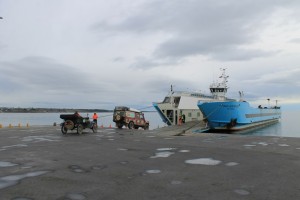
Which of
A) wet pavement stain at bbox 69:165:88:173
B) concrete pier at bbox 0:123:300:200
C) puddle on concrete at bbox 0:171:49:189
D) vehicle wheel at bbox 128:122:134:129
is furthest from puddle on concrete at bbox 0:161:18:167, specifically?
vehicle wheel at bbox 128:122:134:129

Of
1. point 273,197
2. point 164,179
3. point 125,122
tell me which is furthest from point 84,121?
point 273,197

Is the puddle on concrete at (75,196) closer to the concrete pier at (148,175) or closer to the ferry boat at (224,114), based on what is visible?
the concrete pier at (148,175)

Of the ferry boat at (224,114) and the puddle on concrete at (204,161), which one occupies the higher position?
the ferry boat at (224,114)

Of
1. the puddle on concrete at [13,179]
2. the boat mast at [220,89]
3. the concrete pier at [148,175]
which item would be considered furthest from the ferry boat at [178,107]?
the puddle on concrete at [13,179]

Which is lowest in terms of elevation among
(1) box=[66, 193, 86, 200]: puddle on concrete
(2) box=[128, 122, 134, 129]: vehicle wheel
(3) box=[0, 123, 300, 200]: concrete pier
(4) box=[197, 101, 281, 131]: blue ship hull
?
(1) box=[66, 193, 86, 200]: puddle on concrete

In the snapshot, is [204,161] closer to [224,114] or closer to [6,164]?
[6,164]

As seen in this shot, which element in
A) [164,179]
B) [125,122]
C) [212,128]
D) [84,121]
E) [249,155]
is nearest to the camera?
[164,179]

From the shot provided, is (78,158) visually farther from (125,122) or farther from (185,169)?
(125,122)

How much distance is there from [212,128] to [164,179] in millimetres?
36674

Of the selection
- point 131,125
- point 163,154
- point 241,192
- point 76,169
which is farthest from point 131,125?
point 241,192

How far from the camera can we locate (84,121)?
26.1 m

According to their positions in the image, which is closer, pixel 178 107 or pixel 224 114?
pixel 224 114

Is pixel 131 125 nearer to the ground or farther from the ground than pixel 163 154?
farther from the ground

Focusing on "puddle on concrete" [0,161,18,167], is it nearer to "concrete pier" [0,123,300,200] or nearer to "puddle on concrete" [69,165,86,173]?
"concrete pier" [0,123,300,200]
